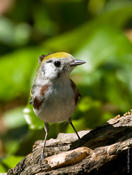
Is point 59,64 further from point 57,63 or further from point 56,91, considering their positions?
point 56,91

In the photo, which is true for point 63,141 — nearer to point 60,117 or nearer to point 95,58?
point 60,117

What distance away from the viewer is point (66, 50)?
23.4ft

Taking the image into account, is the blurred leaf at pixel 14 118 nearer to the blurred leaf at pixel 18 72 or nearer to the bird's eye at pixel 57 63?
the blurred leaf at pixel 18 72

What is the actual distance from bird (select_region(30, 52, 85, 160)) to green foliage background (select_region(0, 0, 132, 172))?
100cm

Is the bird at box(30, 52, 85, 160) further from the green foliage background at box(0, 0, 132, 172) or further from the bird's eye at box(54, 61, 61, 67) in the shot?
the green foliage background at box(0, 0, 132, 172)

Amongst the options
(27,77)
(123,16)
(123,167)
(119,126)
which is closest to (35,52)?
(27,77)

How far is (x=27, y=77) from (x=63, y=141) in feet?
7.64

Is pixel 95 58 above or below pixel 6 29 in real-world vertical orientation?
below

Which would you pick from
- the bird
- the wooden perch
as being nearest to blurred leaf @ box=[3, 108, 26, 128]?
the wooden perch

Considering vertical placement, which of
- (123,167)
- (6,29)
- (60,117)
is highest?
(6,29)

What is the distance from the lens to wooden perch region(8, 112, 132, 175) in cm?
354

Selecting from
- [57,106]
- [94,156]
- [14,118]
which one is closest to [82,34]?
[14,118]

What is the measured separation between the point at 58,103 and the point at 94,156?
0.59m

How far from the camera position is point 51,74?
4.05m
